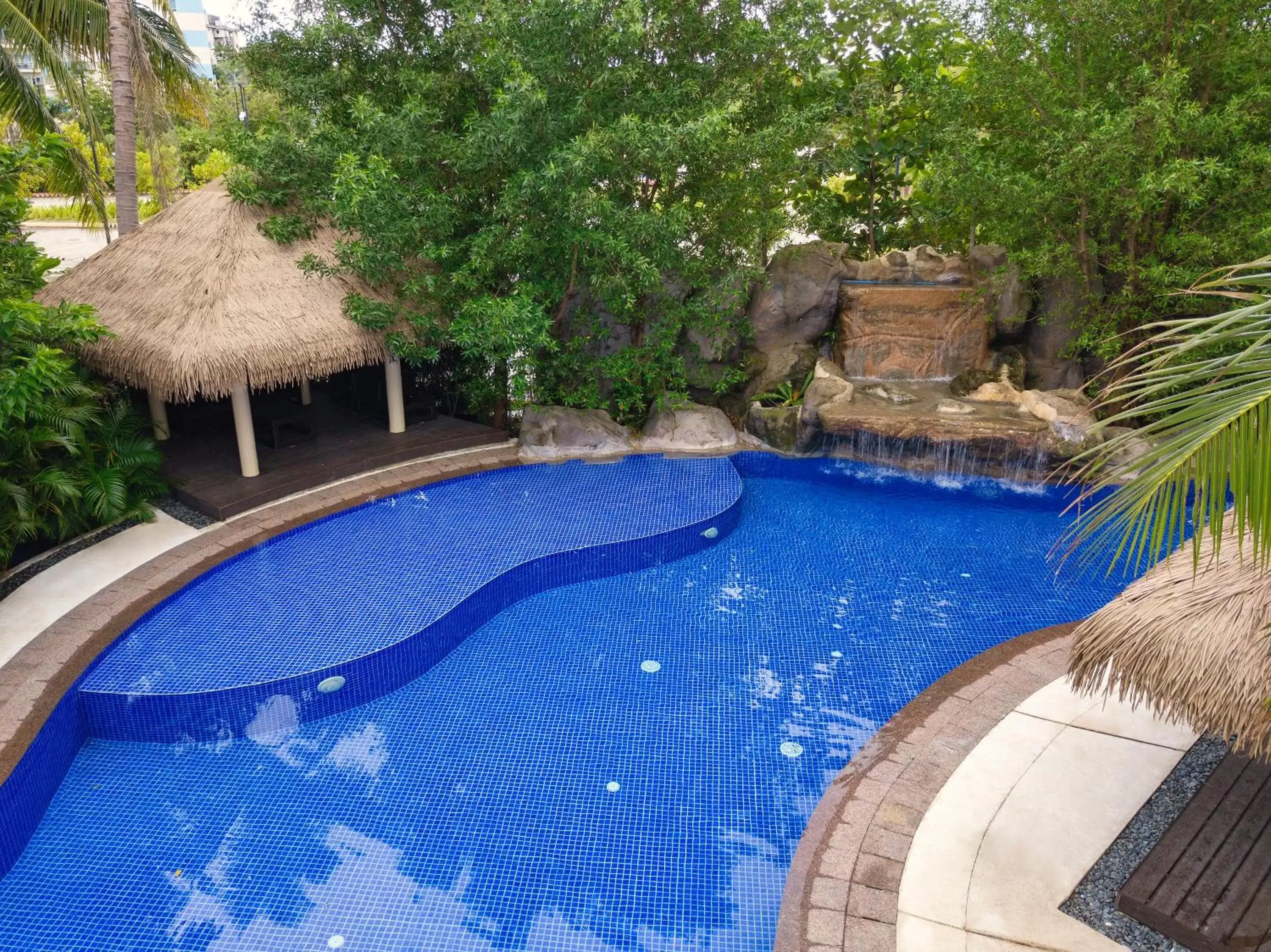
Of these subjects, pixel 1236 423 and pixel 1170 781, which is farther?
pixel 1170 781

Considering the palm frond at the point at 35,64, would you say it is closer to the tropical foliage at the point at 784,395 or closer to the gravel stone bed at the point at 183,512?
the gravel stone bed at the point at 183,512

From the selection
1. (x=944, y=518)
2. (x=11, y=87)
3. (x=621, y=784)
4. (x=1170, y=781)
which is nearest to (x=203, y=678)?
(x=621, y=784)

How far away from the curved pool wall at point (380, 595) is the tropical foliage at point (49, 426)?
152 cm

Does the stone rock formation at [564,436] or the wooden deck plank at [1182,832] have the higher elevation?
the stone rock formation at [564,436]

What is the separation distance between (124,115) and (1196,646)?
1319cm

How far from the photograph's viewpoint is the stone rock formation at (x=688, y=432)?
12.3 meters

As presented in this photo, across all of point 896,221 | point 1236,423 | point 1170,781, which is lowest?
point 1170,781

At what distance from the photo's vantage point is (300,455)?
1111 cm

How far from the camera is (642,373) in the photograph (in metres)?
12.4

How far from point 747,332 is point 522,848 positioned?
864 centimetres

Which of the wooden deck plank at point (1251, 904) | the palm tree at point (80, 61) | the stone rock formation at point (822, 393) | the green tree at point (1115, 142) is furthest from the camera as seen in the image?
the stone rock formation at point (822, 393)

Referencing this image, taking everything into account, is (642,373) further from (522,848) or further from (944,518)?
(522,848)

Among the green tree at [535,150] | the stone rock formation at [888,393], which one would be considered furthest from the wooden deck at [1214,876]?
the stone rock formation at [888,393]

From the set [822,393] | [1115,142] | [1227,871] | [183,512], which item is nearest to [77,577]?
[183,512]
